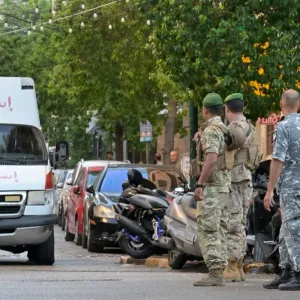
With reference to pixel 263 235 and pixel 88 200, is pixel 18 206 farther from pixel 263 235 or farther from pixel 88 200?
pixel 88 200

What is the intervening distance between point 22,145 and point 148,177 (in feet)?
14.5

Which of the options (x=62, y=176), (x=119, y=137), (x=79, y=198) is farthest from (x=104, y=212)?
(x=119, y=137)

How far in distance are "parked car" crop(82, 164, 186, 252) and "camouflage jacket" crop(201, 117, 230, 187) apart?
8.27 m

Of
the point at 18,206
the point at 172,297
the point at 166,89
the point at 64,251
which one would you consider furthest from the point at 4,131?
the point at 166,89

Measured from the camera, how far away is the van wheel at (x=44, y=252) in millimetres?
17703

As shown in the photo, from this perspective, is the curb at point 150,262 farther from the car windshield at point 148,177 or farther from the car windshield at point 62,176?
the car windshield at point 62,176

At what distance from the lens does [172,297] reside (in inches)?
447

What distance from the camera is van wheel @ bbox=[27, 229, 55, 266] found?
17703 mm

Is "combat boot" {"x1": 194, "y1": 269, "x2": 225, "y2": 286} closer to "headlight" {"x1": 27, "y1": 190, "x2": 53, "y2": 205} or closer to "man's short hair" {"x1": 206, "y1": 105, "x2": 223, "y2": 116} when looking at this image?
"man's short hair" {"x1": 206, "y1": 105, "x2": 223, "y2": 116}

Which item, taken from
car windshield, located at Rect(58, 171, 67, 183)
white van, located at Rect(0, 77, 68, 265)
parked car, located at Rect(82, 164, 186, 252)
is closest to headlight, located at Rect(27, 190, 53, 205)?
white van, located at Rect(0, 77, 68, 265)

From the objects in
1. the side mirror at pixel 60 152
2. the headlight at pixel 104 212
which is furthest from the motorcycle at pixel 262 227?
the headlight at pixel 104 212

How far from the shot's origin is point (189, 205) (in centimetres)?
1587

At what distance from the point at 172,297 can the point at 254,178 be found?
461 centimetres

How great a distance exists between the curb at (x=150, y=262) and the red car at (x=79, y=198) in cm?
483
